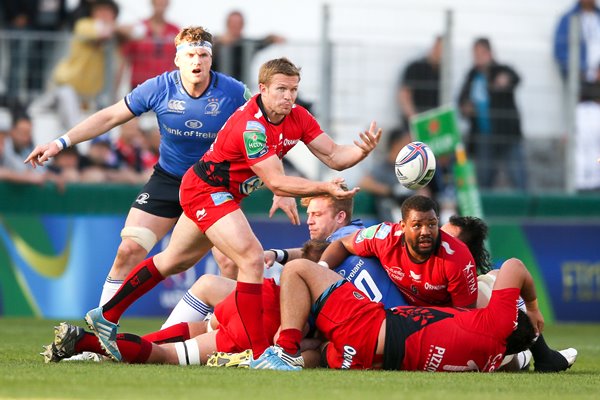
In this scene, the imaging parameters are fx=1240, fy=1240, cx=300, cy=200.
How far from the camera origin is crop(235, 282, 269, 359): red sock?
8500 millimetres

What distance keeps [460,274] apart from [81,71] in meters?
8.23

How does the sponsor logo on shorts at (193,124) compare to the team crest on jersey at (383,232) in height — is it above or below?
Result: above

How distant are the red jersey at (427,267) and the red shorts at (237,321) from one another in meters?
0.72

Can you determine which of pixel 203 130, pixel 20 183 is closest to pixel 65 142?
pixel 203 130

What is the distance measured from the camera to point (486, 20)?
714 inches

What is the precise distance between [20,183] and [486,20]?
285 inches

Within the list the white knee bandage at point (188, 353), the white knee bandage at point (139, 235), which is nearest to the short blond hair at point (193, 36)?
the white knee bandage at point (139, 235)

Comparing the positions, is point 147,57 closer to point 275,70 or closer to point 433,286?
point 275,70

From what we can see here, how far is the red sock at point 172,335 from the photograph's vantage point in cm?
904

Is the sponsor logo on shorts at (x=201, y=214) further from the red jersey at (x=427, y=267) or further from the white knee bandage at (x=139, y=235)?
the white knee bandage at (x=139, y=235)

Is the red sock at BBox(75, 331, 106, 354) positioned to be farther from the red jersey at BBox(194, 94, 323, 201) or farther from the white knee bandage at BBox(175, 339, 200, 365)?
the red jersey at BBox(194, 94, 323, 201)

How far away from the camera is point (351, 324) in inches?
328

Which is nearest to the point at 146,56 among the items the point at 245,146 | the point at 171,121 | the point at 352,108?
the point at 352,108

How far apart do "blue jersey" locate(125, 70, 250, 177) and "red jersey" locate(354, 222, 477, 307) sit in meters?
1.72
